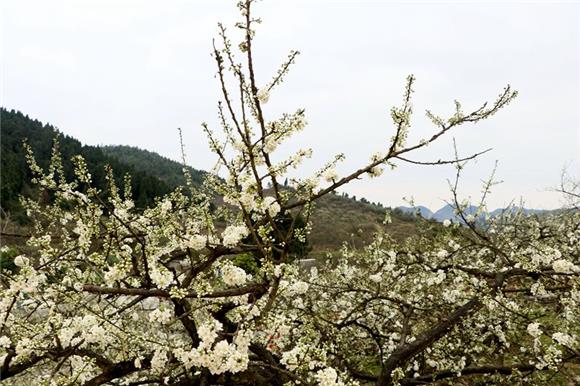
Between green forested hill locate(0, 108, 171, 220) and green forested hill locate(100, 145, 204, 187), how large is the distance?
14.0m

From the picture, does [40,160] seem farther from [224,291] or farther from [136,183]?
[224,291]

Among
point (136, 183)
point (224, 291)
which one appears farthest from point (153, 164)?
point (224, 291)

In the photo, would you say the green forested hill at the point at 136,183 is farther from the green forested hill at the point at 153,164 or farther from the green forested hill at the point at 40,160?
the green forested hill at the point at 153,164

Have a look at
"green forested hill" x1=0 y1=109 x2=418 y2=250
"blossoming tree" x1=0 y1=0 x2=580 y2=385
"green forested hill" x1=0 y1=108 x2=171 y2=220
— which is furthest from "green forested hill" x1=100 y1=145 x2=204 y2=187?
"blossoming tree" x1=0 y1=0 x2=580 y2=385

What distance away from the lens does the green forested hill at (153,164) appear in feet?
274

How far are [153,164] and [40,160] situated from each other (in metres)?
44.0

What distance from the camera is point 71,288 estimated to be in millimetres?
3336

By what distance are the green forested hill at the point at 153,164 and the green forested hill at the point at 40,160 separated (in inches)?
550

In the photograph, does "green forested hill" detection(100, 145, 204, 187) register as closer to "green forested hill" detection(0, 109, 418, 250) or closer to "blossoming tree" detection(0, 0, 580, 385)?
"green forested hill" detection(0, 109, 418, 250)

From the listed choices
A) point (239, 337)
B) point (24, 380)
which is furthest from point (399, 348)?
point (24, 380)

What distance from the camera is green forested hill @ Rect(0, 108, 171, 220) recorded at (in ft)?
116

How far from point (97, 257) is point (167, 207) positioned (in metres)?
1.30

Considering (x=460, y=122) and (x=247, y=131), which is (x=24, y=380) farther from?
(x=460, y=122)

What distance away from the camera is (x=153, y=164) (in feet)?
314
